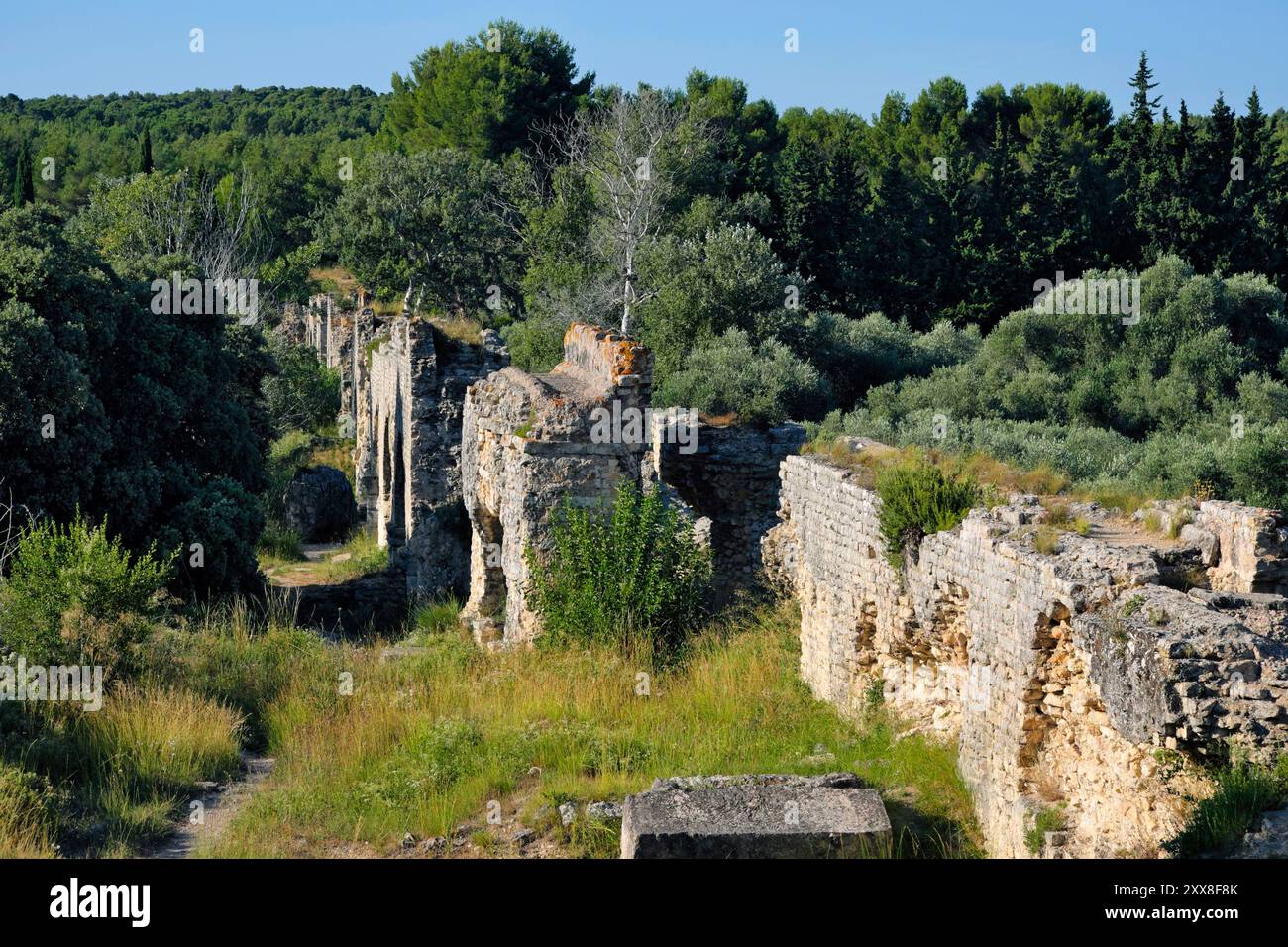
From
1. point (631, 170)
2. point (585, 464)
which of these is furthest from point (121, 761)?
point (631, 170)

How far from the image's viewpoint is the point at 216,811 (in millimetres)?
9070

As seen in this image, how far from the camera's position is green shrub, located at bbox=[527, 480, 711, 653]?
1118 cm

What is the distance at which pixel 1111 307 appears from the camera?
30.8m

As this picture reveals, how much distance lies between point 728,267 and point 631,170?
9090mm

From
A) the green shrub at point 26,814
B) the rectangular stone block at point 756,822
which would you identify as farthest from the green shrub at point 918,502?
the green shrub at point 26,814

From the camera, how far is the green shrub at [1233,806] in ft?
18.3

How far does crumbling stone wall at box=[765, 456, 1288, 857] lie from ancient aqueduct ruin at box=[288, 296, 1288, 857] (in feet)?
0.04

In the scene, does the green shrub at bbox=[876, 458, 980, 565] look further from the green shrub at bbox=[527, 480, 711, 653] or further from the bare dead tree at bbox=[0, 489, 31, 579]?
the bare dead tree at bbox=[0, 489, 31, 579]

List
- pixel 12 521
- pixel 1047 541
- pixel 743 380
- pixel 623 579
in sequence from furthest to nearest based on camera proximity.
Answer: pixel 743 380
pixel 12 521
pixel 623 579
pixel 1047 541

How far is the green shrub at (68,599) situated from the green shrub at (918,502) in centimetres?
620

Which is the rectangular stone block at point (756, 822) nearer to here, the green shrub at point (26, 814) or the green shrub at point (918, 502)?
the green shrub at point (918, 502)

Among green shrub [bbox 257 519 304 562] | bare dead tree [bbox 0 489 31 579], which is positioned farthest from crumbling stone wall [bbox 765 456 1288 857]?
green shrub [bbox 257 519 304 562]

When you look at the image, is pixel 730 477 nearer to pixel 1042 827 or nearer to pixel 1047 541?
pixel 1047 541
